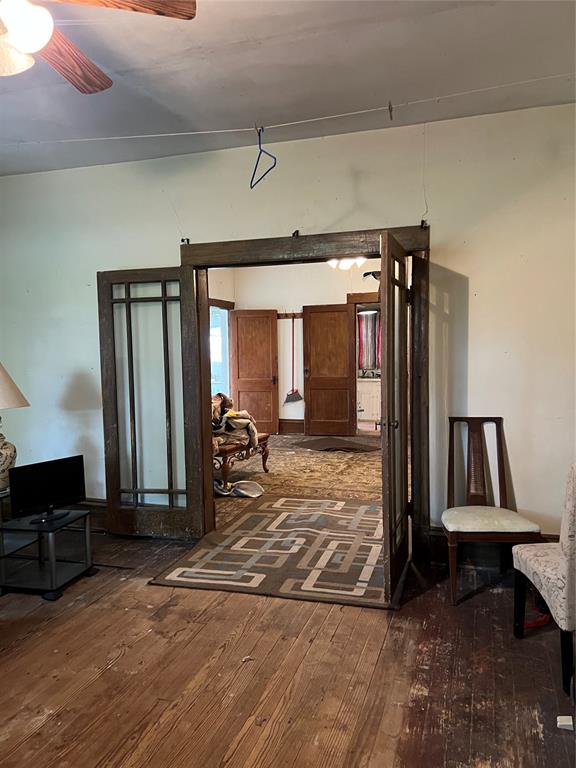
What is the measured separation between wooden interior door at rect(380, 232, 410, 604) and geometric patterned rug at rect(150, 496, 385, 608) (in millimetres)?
222

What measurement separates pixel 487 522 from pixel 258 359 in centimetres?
636

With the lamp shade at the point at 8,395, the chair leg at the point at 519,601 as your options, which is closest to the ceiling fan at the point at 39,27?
the lamp shade at the point at 8,395

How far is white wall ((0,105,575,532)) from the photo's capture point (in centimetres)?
327

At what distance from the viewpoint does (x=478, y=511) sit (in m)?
3.12

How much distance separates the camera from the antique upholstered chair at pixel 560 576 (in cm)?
201

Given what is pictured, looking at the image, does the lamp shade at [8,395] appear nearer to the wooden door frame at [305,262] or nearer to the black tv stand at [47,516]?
the black tv stand at [47,516]

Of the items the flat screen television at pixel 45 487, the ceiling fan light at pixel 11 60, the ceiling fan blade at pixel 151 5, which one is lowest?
the flat screen television at pixel 45 487

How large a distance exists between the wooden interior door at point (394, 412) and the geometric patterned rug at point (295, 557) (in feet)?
0.73

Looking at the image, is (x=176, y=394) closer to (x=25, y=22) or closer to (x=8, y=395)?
(x=8, y=395)

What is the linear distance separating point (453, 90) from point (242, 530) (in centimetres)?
336

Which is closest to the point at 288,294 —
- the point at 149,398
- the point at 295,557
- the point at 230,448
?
the point at 230,448

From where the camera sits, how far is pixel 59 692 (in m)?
2.28

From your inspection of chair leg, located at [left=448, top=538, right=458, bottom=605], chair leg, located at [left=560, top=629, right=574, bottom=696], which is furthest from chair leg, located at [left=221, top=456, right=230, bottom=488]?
chair leg, located at [left=560, top=629, right=574, bottom=696]

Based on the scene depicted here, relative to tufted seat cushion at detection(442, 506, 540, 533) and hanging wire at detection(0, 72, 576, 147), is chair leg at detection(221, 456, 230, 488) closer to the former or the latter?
tufted seat cushion at detection(442, 506, 540, 533)
